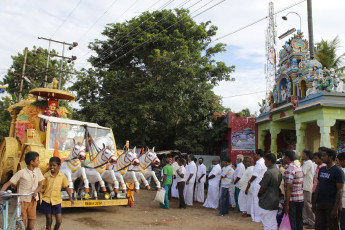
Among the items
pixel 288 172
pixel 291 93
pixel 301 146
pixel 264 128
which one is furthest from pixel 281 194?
pixel 264 128

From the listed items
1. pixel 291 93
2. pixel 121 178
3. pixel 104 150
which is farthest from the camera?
pixel 291 93

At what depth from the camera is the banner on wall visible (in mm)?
18000

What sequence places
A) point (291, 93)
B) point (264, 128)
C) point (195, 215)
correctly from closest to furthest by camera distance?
point (195, 215) → point (291, 93) → point (264, 128)

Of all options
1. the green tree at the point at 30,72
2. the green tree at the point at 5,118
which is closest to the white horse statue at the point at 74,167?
the green tree at the point at 30,72

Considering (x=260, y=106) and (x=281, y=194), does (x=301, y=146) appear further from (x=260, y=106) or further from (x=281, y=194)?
(x=281, y=194)

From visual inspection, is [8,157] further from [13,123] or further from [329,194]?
[329,194]

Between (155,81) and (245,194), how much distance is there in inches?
394

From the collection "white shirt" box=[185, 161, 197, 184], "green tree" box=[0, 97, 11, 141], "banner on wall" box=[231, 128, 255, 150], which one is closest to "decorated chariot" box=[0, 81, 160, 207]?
"white shirt" box=[185, 161, 197, 184]

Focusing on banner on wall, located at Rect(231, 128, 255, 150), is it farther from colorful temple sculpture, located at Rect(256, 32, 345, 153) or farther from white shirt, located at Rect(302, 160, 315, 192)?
white shirt, located at Rect(302, 160, 315, 192)

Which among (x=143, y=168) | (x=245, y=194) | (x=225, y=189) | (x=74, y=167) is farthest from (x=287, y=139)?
(x=74, y=167)

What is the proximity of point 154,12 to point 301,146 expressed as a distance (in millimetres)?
11936

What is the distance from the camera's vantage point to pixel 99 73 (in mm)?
19453

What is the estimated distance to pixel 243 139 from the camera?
59.5ft

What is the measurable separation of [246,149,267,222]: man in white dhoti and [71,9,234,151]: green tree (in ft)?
30.2
